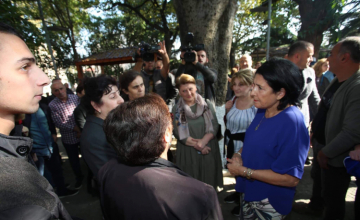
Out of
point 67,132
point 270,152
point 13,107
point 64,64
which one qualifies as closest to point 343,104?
point 270,152

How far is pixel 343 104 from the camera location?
184cm

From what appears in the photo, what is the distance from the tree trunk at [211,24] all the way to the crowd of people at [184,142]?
0.76m

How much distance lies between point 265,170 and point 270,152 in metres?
0.15

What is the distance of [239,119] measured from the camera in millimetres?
2605

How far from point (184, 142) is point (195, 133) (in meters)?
0.23

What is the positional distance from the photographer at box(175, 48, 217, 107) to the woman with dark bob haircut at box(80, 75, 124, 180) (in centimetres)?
169

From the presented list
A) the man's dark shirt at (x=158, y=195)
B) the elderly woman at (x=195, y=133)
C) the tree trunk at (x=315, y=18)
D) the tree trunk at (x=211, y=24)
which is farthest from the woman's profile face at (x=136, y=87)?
the tree trunk at (x=315, y=18)

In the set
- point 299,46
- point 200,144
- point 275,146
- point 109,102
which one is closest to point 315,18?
point 299,46

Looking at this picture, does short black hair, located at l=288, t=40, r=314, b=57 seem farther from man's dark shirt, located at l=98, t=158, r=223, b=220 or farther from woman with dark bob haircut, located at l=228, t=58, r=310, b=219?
man's dark shirt, located at l=98, t=158, r=223, b=220

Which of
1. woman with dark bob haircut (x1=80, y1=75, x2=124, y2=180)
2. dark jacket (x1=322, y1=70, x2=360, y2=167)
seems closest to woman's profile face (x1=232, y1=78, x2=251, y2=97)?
dark jacket (x1=322, y1=70, x2=360, y2=167)

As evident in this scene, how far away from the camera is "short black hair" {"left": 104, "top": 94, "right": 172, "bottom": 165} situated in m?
0.96

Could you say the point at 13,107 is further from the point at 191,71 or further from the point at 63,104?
the point at 63,104

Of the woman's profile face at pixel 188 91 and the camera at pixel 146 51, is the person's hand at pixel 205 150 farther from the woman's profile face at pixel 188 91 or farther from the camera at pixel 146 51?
the camera at pixel 146 51

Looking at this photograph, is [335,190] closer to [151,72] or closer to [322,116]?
[322,116]
